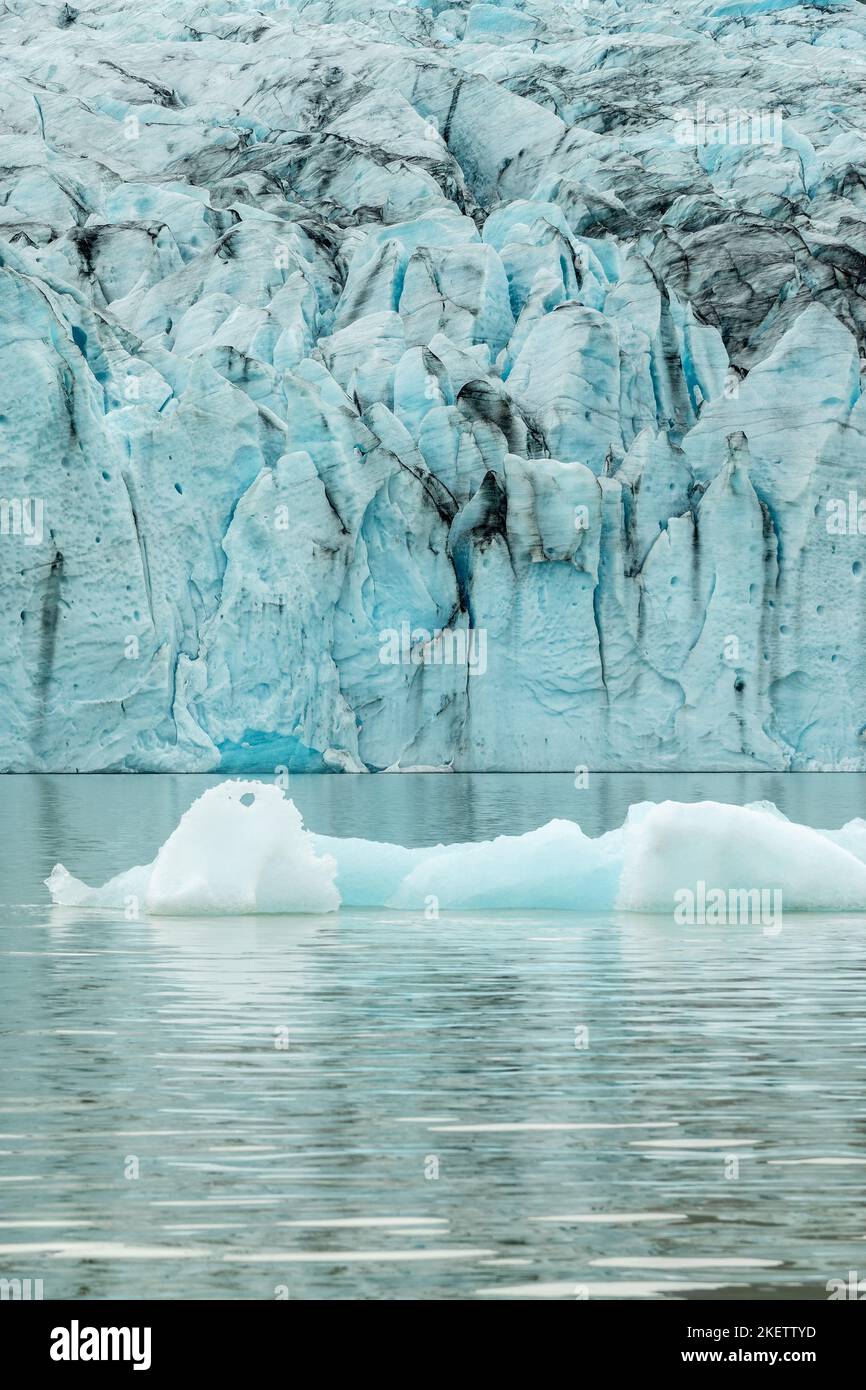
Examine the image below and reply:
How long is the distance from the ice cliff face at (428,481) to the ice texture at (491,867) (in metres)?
17.8

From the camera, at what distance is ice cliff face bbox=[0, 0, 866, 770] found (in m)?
31.9

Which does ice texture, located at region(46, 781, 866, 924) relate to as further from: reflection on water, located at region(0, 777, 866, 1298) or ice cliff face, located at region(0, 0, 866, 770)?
ice cliff face, located at region(0, 0, 866, 770)

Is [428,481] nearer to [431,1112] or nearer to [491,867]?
[491,867]

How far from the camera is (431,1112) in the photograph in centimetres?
645

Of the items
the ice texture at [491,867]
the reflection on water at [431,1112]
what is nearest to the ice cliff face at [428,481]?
the ice texture at [491,867]

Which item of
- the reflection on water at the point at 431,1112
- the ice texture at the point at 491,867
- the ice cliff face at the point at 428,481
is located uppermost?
the ice cliff face at the point at 428,481

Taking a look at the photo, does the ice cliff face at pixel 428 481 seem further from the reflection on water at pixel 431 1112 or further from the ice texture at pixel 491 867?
the reflection on water at pixel 431 1112

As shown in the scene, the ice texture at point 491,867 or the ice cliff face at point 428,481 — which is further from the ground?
the ice cliff face at point 428,481

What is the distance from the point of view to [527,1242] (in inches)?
190

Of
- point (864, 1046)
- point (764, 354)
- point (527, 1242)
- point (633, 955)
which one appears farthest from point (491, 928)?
point (764, 354)

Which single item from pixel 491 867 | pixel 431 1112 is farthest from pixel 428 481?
pixel 431 1112

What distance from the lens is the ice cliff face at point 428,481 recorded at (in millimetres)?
31891

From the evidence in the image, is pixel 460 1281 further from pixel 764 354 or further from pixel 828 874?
pixel 764 354

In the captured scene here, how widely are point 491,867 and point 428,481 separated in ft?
70.9
